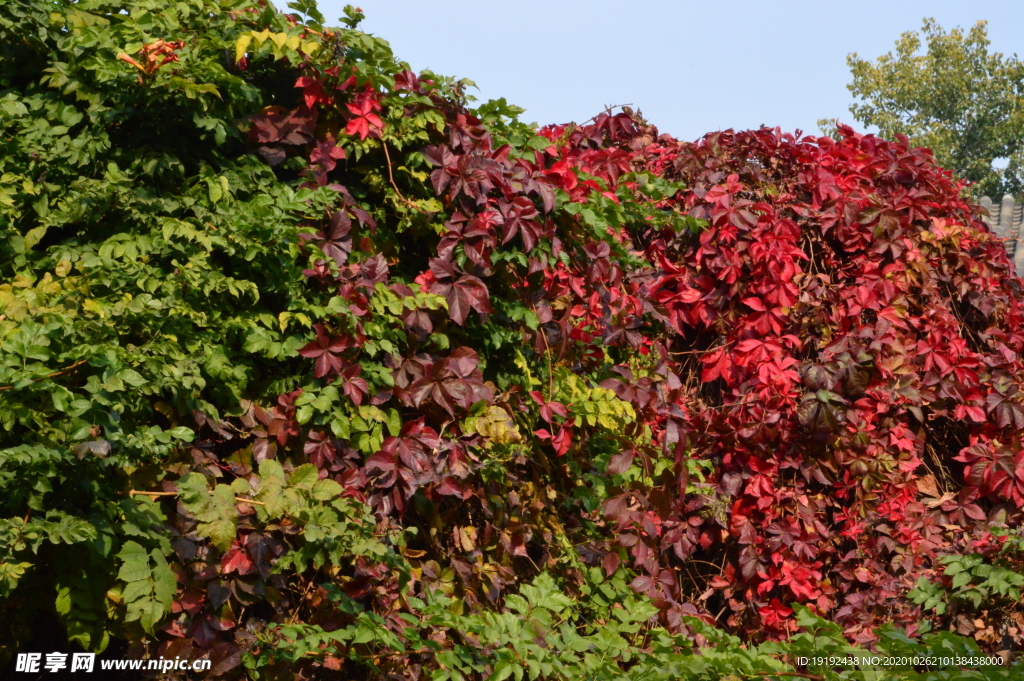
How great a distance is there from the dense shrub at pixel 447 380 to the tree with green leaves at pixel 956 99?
24.5 meters

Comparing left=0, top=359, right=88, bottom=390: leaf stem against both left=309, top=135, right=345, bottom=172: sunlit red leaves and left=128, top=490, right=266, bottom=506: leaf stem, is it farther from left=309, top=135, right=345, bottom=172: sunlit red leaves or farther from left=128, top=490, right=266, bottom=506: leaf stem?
left=309, top=135, right=345, bottom=172: sunlit red leaves

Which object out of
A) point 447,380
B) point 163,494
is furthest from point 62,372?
point 447,380

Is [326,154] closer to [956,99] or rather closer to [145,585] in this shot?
[145,585]

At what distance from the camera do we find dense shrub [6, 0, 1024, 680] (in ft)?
8.73

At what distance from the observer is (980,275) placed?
14.5 feet

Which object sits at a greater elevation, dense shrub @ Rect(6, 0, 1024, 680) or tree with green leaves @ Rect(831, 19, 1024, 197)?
tree with green leaves @ Rect(831, 19, 1024, 197)

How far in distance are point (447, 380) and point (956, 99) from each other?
28220mm

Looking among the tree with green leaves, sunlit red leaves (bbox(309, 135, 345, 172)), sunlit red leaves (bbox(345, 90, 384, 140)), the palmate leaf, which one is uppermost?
the tree with green leaves

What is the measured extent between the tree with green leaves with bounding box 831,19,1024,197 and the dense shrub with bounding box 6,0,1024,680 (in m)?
24.5

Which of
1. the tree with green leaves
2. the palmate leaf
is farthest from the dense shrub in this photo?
→ the tree with green leaves

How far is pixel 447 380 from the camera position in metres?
3.07

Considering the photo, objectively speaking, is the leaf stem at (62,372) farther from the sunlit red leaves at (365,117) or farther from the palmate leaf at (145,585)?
the sunlit red leaves at (365,117)

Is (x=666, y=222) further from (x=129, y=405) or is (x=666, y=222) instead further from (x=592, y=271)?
(x=129, y=405)

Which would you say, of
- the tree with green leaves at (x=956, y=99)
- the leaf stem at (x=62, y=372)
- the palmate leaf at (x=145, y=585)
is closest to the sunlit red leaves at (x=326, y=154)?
the leaf stem at (x=62, y=372)
